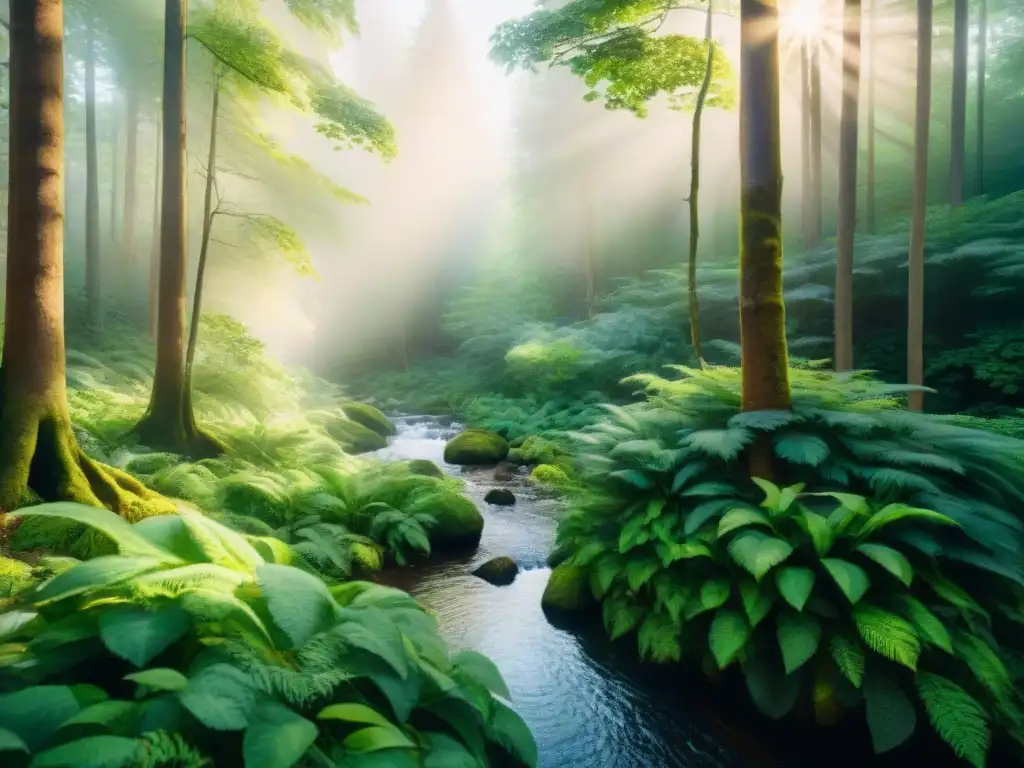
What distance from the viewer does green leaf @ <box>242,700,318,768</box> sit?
1.74 meters

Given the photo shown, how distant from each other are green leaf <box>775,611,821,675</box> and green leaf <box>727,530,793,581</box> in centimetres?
31

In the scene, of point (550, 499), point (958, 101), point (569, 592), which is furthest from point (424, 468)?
point (958, 101)

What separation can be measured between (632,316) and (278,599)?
16.7 metres

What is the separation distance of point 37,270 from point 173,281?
355 centimetres

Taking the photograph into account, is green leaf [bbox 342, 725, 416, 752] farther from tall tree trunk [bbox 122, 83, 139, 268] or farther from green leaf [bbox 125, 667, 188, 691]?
tall tree trunk [bbox 122, 83, 139, 268]

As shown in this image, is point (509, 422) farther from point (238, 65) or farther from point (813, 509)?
point (813, 509)

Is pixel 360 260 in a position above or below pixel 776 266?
above

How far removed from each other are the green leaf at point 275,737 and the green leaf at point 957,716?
3.35 metres

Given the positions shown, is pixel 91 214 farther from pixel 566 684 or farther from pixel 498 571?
pixel 566 684

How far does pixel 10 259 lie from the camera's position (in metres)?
4.30

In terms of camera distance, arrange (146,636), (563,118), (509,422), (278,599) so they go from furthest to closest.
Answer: (563,118), (509,422), (278,599), (146,636)

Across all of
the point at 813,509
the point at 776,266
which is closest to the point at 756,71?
the point at 776,266

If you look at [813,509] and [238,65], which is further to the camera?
[238,65]

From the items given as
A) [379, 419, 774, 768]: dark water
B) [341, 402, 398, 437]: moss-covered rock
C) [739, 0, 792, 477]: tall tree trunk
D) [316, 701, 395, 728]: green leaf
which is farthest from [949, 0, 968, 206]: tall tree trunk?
[316, 701, 395, 728]: green leaf
